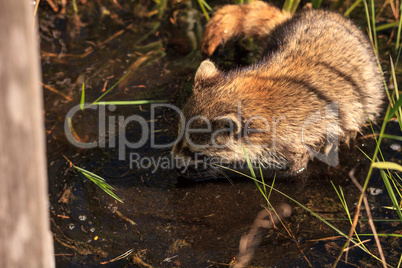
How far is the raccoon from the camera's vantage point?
3832 mm

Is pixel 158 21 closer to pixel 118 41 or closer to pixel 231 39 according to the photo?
pixel 118 41

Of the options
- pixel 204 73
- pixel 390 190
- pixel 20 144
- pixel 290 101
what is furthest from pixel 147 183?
pixel 20 144

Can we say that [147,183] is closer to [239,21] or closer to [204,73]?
[204,73]

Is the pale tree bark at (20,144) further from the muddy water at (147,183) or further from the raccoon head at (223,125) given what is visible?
the raccoon head at (223,125)

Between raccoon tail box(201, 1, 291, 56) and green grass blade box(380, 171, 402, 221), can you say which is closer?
green grass blade box(380, 171, 402, 221)

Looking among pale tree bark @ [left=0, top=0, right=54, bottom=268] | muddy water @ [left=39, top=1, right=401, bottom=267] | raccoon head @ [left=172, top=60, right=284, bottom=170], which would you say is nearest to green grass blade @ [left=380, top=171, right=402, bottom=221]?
muddy water @ [left=39, top=1, right=401, bottom=267]

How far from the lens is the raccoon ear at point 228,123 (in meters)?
3.67

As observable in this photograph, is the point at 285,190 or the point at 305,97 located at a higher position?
the point at 305,97

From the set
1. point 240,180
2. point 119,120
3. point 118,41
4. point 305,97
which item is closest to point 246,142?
point 240,180

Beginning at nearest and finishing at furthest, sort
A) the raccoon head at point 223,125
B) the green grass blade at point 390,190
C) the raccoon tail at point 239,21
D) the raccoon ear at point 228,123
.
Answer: the green grass blade at point 390,190 < the raccoon ear at point 228,123 < the raccoon head at point 223,125 < the raccoon tail at point 239,21

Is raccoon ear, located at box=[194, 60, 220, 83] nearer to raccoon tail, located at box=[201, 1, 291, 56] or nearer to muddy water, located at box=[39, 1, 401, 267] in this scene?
muddy water, located at box=[39, 1, 401, 267]

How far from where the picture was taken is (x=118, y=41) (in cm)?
543

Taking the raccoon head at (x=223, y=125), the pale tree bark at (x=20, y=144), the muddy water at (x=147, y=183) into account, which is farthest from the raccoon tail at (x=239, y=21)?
the pale tree bark at (x=20, y=144)

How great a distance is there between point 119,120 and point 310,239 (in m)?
2.27
